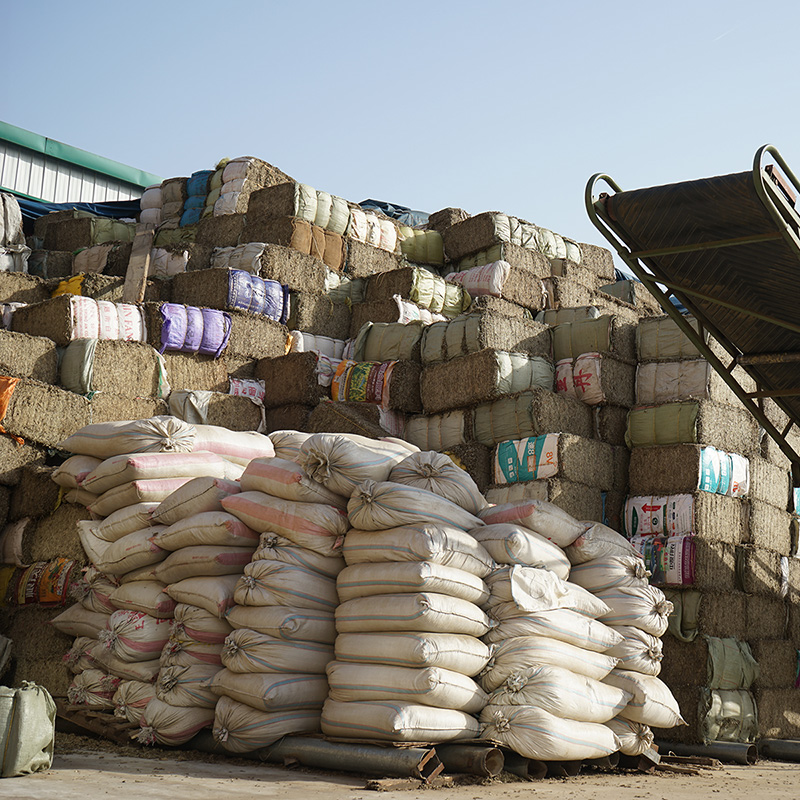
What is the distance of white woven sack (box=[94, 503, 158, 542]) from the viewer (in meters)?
6.38

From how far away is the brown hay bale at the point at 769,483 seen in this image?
924cm

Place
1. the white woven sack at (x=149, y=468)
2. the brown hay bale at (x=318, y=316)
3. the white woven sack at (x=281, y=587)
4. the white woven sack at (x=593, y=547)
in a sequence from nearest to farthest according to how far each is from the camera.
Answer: the white woven sack at (x=281, y=587)
the white woven sack at (x=593, y=547)
the white woven sack at (x=149, y=468)
the brown hay bale at (x=318, y=316)

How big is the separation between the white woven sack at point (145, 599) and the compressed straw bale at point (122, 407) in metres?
2.83

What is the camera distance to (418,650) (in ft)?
15.9

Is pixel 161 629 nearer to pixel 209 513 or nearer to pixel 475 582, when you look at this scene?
pixel 209 513

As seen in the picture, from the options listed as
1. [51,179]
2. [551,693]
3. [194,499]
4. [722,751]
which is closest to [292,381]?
[194,499]

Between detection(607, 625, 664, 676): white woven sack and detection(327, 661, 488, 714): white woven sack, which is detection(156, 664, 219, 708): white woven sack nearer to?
detection(327, 661, 488, 714): white woven sack

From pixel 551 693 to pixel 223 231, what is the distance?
11391mm

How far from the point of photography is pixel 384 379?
1037cm

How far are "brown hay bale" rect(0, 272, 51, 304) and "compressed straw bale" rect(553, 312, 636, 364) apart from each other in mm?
6766

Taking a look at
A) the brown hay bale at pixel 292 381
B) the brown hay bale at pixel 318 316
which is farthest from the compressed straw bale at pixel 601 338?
the brown hay bale at pixel 318 316

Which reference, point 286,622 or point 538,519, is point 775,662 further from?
point 286,622

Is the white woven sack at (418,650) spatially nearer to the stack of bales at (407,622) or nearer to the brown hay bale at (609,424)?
the stack of bales at (407,622)

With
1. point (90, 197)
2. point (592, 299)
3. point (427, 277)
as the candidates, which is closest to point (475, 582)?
point (427, 277)
